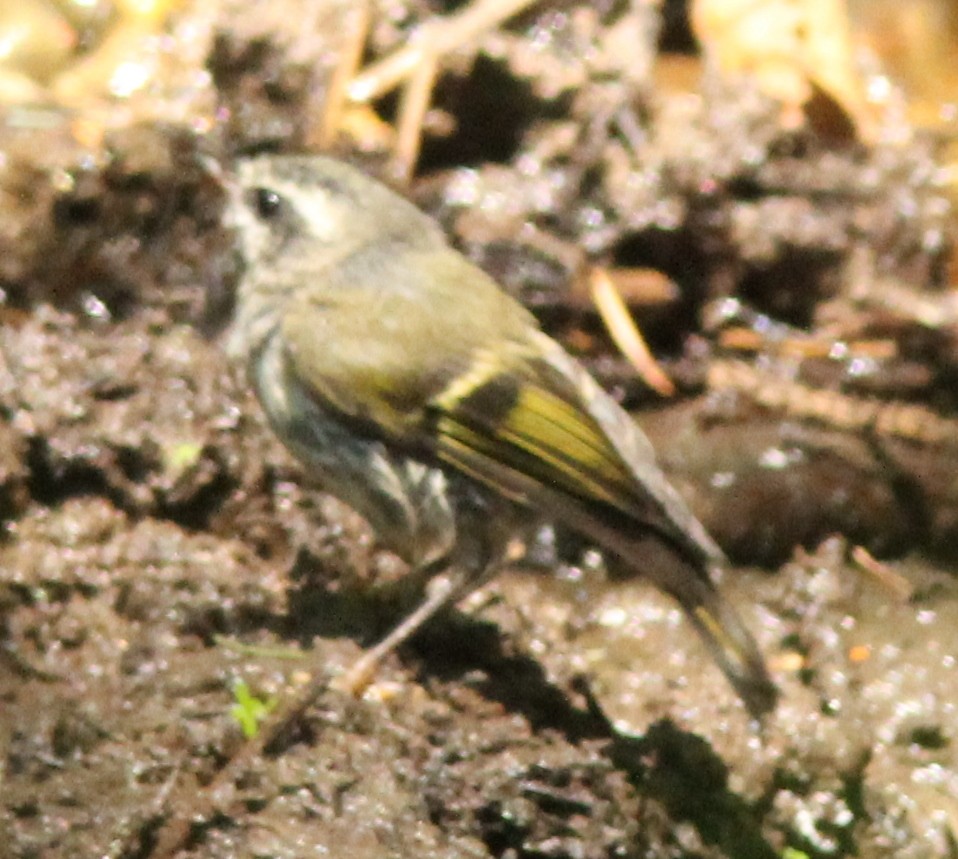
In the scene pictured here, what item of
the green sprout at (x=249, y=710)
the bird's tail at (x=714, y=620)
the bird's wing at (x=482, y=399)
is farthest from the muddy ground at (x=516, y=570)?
the bird's wing at (x=482, y=399)

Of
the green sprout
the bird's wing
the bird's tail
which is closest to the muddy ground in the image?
the green sprout

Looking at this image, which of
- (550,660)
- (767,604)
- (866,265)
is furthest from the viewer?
(866,265)

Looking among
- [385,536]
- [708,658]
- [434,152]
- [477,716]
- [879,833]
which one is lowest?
[879,833]

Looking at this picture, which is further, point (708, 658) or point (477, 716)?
point (708, 658)

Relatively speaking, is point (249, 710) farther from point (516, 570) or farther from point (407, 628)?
point (516, 570)

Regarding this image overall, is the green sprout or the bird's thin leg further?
the bird's thin leg

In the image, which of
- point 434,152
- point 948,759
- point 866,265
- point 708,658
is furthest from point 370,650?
point 866,265

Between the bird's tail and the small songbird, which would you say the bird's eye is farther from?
the bird's tail

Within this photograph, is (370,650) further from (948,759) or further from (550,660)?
(948,759)
